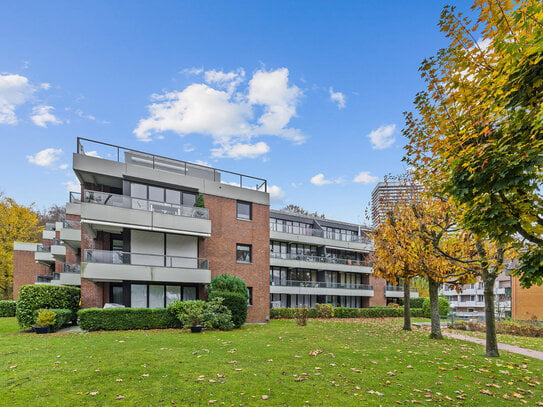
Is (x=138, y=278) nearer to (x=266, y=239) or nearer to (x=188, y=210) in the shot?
(x=188, y=210)

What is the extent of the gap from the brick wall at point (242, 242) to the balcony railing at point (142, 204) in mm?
1519

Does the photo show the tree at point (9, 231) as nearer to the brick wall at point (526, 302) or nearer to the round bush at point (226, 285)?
the round bush at point (226, 285)

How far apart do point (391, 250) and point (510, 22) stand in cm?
1267

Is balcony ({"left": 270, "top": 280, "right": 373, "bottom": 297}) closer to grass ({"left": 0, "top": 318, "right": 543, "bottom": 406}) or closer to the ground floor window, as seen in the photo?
the ground floor window

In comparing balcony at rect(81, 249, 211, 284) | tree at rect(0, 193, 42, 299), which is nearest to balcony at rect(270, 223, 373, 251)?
balcony at rect(81, 249, 211, 284)

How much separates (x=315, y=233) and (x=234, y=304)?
23.0 meters

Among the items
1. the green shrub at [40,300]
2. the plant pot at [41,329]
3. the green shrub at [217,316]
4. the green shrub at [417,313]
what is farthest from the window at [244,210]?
the green shrub at [417,313]

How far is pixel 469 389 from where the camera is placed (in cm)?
767

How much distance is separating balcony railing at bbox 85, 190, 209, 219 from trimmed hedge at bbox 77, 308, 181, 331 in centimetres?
573

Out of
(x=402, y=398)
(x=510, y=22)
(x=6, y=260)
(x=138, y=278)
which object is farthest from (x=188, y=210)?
(x=6, y=260)

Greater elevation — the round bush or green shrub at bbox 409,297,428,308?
the round bush

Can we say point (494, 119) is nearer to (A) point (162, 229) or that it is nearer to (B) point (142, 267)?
(A) point (162, 229)

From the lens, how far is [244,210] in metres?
25.3

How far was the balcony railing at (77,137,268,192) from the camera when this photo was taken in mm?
20188
